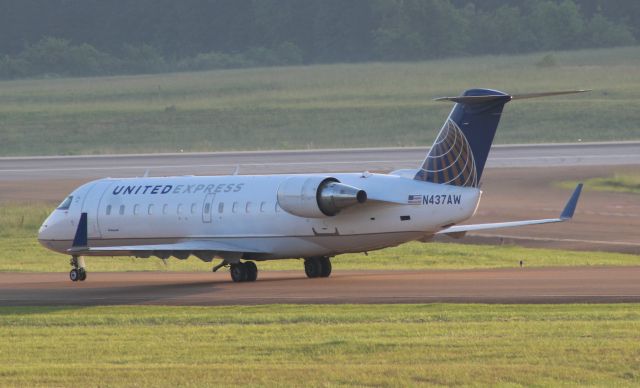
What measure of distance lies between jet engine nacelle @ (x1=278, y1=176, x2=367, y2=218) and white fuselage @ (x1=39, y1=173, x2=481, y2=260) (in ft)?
0.81

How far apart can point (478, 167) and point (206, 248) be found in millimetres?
6637

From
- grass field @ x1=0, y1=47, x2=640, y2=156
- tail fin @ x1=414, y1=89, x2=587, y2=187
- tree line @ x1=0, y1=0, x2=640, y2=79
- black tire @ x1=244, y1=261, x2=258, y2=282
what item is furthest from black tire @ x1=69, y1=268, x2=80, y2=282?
tree line @ x1=0, y1=0, x2=640, y2=79

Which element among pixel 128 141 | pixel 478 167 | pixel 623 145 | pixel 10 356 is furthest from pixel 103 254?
pixel 128 141

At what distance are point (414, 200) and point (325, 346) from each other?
10715mm

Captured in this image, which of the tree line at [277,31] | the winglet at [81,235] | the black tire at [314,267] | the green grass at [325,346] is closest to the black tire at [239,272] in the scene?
the black tire at [314,267]

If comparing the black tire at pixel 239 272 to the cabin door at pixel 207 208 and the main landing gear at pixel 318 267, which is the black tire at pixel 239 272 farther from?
the main landing gear at pixel 318 267

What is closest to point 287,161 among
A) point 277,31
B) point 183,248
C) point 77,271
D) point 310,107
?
point 310,107

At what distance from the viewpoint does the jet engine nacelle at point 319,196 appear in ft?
99.7

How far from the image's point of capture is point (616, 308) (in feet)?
77.3

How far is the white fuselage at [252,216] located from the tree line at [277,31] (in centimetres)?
12033

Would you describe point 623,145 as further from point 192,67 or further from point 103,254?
point 192,67

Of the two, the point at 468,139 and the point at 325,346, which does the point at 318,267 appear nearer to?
the point at 468,139

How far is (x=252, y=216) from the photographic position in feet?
107

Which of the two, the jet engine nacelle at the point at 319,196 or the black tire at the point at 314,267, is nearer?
the jet engine nacelle at the point at 319,196
